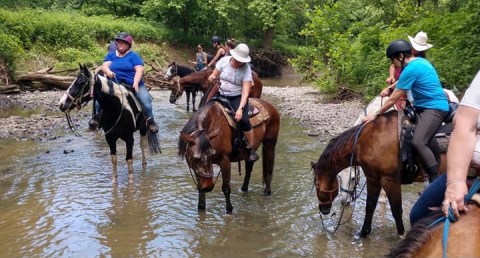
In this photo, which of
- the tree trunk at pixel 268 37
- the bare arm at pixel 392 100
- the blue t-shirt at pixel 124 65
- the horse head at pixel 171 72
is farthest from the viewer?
the tree trunk at pixel 268 37

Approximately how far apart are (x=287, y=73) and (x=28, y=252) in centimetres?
3263

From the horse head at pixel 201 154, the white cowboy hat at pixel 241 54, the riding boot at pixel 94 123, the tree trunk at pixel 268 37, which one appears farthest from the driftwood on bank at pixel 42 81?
the tree trunk at pixel 268 37

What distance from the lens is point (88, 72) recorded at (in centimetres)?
657

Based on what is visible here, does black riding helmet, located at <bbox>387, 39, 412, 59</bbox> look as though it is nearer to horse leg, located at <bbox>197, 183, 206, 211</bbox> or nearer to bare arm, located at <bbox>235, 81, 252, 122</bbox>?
bare arm, located at <bbox>235, 81, 252, 122</bbox>

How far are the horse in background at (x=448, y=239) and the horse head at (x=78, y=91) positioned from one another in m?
5.64

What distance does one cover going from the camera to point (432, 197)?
253 cm

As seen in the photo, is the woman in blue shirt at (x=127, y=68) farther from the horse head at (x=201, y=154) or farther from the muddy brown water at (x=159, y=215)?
the horse head at (x=201, y=154)

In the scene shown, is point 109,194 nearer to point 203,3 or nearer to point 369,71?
point 369,71

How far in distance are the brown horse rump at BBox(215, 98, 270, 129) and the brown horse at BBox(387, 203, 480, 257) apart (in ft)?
13.2

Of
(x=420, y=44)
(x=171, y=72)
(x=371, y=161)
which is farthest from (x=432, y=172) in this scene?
(x=171, y=72)

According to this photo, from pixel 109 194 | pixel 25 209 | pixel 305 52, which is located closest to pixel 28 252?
pixel 25 209

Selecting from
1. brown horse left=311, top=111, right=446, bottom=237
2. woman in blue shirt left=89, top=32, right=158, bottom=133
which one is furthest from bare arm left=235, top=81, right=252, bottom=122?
woman in blue shirt left=89, top=32, right=158, bottom=133

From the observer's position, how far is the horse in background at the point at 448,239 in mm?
1980

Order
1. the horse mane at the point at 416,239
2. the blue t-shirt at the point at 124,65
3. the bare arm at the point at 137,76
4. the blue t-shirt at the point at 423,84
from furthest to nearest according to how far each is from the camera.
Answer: the blue t-shirt at the point at 124,65, the bare arm at the point at 137,76, the blue t-shirt at the point at 423,84, the horse mane at the point at 416,239
